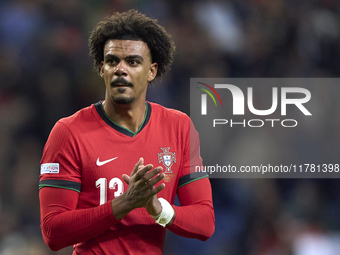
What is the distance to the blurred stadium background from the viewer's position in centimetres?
519

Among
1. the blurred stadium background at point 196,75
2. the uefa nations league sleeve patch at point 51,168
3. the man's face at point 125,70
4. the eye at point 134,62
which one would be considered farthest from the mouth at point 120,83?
the blurred stadium background at point 196,75

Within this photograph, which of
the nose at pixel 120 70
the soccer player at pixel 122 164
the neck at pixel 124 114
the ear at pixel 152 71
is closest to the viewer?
the soccer player at pixel 122 164

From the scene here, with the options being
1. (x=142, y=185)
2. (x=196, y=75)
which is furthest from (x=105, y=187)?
(x=196, y=75)

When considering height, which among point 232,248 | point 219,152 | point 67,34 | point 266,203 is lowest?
point 232,248

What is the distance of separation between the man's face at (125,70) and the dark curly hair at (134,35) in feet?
0.17

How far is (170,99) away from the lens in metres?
5.64

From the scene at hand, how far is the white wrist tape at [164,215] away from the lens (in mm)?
2695

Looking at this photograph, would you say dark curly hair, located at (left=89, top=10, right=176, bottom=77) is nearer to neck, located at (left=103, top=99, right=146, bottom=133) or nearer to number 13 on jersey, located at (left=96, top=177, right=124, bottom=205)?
neck, located at (left=103, top=99, right=146, bottom=133)

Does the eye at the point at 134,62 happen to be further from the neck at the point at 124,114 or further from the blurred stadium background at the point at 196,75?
the blurred stadium background at the point at 196,75

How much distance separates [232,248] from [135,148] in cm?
263

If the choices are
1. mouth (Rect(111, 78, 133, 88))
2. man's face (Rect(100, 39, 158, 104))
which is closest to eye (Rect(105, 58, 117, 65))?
man's face (Rect(100, 39, 158, 104))

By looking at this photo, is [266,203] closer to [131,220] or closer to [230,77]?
[230,77]

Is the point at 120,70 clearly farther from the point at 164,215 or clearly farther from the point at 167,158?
the point at 164,215

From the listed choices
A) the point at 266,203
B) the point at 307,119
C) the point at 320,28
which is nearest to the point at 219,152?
the point at 266,203
